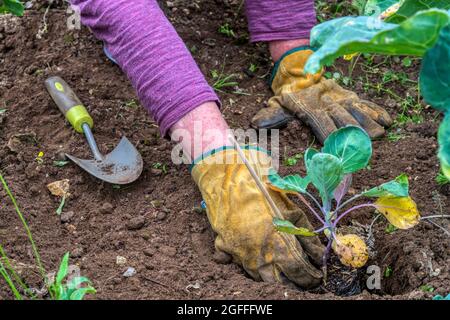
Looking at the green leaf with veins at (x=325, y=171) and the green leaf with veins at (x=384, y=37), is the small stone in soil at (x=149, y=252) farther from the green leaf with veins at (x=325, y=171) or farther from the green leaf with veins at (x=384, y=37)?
the green leaf with veins at (x=384, y=37)

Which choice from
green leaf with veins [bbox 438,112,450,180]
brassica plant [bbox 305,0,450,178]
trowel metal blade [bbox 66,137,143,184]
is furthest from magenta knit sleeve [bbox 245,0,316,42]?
green leaf with veins [bbox 438,112,450,180]

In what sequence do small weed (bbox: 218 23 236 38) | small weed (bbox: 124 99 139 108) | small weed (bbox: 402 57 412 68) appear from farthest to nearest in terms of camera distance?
small weed (bbox: 218 23 236 38)
small weed (bbox: 402 57 412 68)
small weed (bbox: 124 99 139 108)

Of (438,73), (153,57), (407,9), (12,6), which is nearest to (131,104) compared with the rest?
(153,57)

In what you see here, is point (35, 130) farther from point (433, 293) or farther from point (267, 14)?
point (433, 293)

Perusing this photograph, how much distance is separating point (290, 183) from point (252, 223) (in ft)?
0.52

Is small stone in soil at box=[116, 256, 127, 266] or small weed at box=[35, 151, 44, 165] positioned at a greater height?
small stone in soil at box=[116, 256, 127, 266]

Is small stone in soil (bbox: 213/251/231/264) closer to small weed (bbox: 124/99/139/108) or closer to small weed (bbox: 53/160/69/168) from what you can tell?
small weed (bbox: 53/160/69/168)

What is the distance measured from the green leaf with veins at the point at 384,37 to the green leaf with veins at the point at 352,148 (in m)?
Result: 0.45

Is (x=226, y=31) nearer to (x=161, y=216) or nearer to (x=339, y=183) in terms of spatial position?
(x=161, y=216)

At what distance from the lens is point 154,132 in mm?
2285

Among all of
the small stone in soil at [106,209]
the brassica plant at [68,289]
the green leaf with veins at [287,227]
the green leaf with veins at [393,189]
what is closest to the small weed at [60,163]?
the small stone in soil at [106,209]

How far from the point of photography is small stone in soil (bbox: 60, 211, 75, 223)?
1943 millimetres

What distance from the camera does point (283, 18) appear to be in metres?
2.40

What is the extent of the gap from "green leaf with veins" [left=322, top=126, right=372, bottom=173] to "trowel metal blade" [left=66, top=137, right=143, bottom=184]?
0.74 meters
